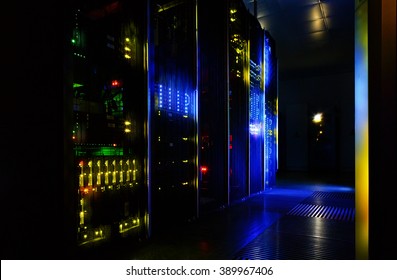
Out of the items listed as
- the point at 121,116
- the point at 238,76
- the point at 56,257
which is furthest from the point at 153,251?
the point at 238,76

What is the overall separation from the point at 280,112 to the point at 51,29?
1056 centimetres

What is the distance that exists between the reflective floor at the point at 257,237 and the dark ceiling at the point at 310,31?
399 cm

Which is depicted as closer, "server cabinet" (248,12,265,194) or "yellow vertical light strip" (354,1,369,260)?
"yellow vertical light strip" (354,1,369,260)

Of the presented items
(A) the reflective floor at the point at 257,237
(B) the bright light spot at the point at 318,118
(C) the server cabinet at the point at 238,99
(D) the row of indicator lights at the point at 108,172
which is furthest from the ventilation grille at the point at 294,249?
(B) the bright light spot at the point at 318,118

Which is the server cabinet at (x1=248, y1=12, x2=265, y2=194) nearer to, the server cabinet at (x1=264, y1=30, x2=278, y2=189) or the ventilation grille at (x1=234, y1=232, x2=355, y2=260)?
the server cabinet at (x1=264, y1=30, x2=278, y2=189)

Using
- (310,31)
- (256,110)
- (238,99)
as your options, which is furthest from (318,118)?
(238,99)

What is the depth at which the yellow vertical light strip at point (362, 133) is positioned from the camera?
1314mm

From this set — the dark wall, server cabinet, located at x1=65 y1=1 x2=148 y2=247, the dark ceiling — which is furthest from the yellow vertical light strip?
the dark wall

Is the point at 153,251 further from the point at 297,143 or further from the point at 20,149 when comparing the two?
the point at 297,143

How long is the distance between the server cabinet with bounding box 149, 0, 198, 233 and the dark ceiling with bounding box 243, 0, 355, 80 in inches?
119

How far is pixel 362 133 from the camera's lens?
1.37 m

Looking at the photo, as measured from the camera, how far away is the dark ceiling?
564 centimetres

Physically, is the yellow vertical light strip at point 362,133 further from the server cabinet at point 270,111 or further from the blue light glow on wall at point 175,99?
the server cabinet at point 270,111

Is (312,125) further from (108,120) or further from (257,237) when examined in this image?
(108,120)
